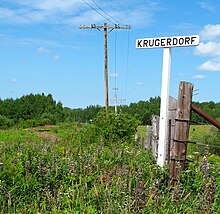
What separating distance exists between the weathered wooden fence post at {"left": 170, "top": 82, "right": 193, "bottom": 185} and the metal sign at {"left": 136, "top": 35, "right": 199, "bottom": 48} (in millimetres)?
934

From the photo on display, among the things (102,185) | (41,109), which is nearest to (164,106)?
(102,185)

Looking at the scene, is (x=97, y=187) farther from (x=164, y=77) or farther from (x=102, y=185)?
(x=164, y=77)

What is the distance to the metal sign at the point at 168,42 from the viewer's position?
8.09m

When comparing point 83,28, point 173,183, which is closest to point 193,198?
point 173,183

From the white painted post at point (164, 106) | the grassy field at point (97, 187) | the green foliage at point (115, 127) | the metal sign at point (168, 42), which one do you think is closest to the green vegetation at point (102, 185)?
the grassy field at point (97, 187)

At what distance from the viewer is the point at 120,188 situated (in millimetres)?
5855

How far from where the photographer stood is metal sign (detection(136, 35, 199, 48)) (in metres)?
8.09

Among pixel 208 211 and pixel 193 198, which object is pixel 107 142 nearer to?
pixel 193 198

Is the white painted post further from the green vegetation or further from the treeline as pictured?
the treeline

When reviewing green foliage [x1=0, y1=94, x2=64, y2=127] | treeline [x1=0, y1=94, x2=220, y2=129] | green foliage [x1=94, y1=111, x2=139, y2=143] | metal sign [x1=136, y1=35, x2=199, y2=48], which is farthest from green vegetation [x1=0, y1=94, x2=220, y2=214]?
green foliage [x1=0, y1=94, x2=64, y2=127]

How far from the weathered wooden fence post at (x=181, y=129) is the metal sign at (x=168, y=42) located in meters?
0.93

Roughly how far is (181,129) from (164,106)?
906mm

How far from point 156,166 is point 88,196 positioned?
81.2 inches

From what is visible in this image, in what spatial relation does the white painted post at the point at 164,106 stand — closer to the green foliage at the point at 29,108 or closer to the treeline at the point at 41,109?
the treeline at the point at 41,109
